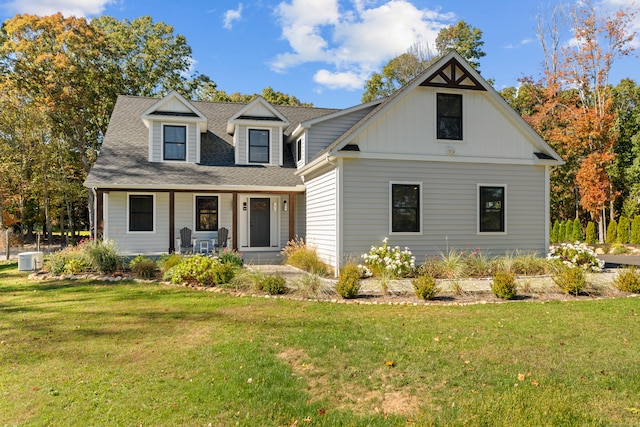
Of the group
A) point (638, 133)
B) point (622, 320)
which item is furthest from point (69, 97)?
point (638, 133)

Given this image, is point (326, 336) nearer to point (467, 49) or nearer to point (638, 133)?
point (638, 133)

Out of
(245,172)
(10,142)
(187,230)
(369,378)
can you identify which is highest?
(10,142)

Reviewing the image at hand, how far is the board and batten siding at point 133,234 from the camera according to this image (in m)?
15.3

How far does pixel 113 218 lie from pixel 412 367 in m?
14.0

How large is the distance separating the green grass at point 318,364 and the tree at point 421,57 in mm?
26649

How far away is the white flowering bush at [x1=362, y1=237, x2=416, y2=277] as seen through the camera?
10.8m

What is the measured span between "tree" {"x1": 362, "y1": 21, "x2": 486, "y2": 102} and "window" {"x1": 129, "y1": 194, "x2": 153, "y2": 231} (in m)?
21.8

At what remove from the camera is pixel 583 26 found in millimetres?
22938

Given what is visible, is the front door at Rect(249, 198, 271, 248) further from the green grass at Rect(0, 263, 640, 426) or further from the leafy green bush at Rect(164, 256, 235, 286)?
the green grass at Rect(0, 263, 640, 426)

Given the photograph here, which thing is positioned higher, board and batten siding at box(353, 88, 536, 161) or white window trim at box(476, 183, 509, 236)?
board and batten siding at box(353, 88, 536, 161)

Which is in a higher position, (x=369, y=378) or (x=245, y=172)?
(x=245, y=172)

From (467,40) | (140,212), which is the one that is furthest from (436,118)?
(467,40)

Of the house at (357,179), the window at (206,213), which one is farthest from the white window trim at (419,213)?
the window at (206,213)

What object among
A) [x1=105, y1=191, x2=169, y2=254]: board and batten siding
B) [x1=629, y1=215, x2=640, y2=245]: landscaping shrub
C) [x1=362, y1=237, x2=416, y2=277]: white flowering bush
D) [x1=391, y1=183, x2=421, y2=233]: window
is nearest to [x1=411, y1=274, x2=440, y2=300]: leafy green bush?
[x1=362, y1=237, x2=416, y2=277]: white flowering bush
